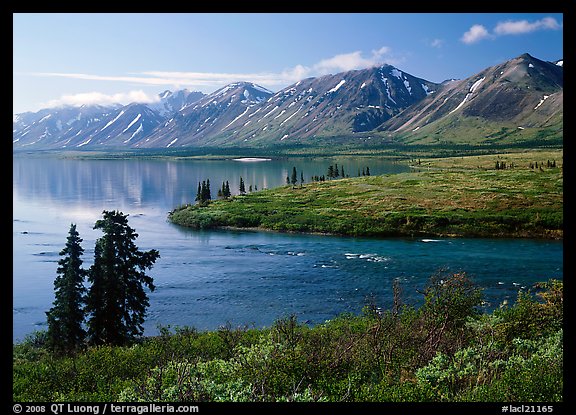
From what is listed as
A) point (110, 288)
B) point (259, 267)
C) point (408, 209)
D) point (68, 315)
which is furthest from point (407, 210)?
point (68, 315)

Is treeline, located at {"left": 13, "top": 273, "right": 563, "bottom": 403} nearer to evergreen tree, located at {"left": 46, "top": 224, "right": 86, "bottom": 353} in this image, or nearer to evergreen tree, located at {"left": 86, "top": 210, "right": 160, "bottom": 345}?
evergreen tree, located at {"left": 46, "top": 224, "right": 86, "bottom": 353}

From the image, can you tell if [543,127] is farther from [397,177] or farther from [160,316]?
[160,316]

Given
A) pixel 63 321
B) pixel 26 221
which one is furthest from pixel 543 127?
pixel 63 321

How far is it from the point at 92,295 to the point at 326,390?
1270 cm

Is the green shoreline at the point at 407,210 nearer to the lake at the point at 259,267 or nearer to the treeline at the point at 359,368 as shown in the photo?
the lake at the point at 259,267

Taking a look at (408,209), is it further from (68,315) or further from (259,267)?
(68,315)

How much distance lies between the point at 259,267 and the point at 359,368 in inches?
951

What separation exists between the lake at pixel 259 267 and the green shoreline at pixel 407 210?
8.51 feet

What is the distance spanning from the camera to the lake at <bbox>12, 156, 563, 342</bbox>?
2564 cm

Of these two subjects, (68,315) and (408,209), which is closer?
(68,315)

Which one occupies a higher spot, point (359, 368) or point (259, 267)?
point (359, 368)

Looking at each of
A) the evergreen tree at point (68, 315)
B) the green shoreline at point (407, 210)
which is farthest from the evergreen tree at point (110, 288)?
the green shoreline at point (407, 210)

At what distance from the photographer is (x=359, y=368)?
36.0ft

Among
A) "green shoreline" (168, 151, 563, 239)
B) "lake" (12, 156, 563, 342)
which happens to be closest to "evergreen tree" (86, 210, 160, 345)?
"lake" (12, 156, 563, 342)
